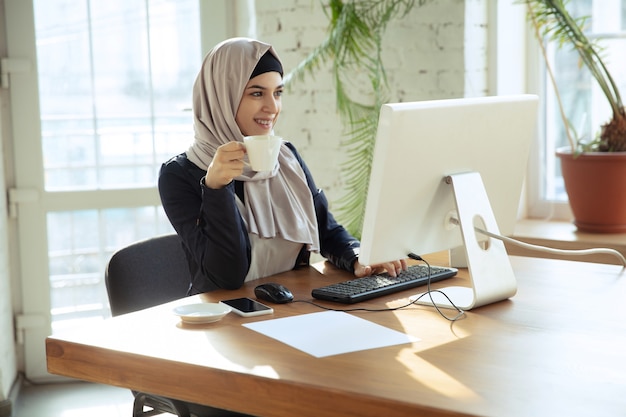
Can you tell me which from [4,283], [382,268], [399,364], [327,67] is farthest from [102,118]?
[399,364]

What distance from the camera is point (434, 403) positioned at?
117cm

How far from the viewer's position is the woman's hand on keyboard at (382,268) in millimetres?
1967

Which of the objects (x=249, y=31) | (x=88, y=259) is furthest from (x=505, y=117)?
(x=88, y=259)

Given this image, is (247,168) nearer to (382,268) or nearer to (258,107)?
(258,107)

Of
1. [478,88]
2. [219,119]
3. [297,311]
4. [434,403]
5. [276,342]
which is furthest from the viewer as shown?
[478,88]

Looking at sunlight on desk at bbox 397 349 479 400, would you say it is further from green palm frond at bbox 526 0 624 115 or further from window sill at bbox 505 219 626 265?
green palm frond at bbox 526 0 624 115

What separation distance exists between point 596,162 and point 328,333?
1.83m

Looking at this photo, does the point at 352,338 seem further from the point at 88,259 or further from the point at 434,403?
the point at 88,259

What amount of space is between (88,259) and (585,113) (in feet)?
7.32

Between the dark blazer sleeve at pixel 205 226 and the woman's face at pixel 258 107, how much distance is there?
0.76ft

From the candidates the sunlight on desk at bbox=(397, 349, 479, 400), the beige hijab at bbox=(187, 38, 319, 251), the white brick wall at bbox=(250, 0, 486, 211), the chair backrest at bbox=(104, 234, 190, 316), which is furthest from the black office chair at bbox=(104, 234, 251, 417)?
the white brick wall at bbox=(250, 0, 486, 211)

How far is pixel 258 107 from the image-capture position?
233 centimetres

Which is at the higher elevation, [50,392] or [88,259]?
[88,259]

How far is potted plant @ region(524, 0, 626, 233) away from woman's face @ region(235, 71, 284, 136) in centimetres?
125
